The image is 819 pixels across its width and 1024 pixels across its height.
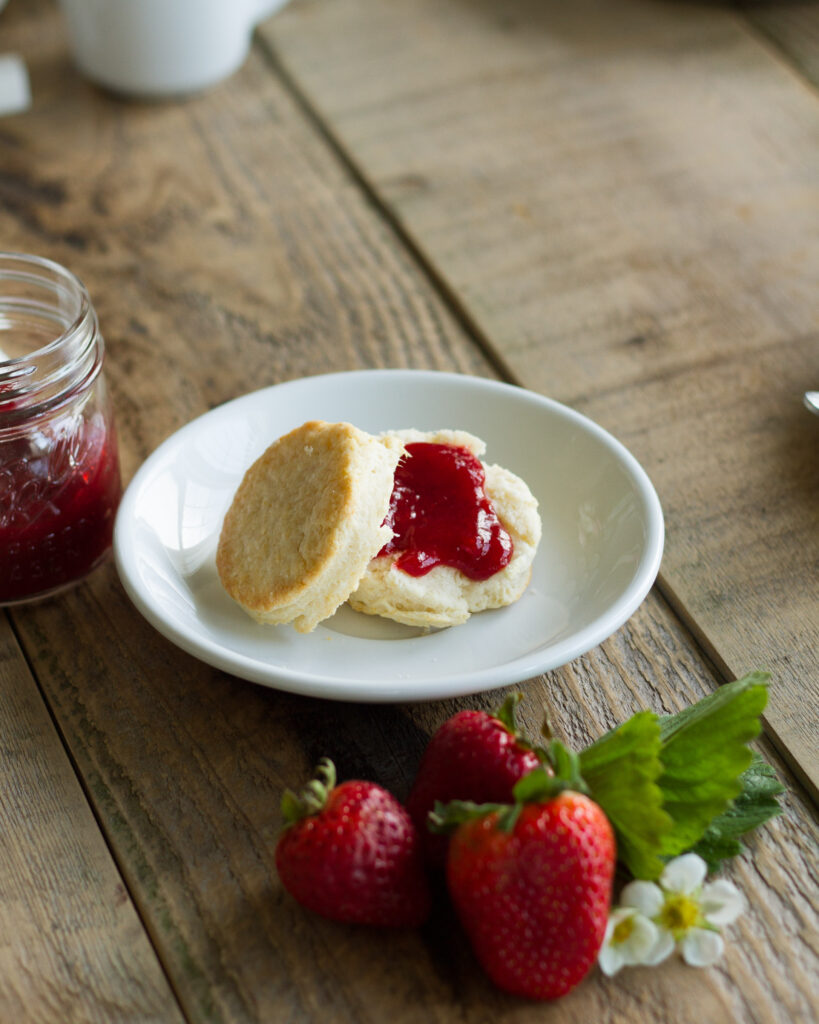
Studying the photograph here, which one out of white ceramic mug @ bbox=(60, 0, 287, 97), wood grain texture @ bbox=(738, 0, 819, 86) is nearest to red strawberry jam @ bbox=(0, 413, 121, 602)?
white ceramic mug @ bbox=(60, 0, 287, 97)

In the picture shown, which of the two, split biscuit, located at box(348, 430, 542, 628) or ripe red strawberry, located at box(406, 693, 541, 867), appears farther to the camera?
split biscuit, located at box(348, 430, 542, 628)

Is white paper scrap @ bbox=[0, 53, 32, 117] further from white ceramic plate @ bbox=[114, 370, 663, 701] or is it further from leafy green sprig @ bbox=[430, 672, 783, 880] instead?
leafy green sprig @ bbox=[430, 672, 783, 880]

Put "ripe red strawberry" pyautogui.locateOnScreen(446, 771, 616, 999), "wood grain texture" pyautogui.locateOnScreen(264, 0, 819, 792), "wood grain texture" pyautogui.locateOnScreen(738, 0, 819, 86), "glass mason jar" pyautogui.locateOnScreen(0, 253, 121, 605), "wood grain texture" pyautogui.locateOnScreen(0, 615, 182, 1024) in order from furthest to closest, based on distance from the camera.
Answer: "wood grain texture" pyautogui.locateOnScreen(738, 0, 819, 86), "wood grain texture" pyautogui.locateOnScreen(264, 0, 819, 792), "glass mason jar" pyautogui.locateOnScreen(0, 253, 121, 605), "wood grain texture" pyautogui.locateOnScreen(0, 615, 182, 1024), "ripe red strawberry" pyautogui.locateOnScreen(446, 771, 616, 999)

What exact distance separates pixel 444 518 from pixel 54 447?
1.42ft

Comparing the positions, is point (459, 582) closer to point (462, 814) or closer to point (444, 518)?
point (444, 518)

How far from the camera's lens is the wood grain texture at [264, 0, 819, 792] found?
4.43ft

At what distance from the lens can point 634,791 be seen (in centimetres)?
89

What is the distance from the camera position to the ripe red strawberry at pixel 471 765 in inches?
35.4

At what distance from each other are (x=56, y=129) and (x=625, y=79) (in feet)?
3.89

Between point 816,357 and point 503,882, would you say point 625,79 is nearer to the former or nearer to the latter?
point 816,357

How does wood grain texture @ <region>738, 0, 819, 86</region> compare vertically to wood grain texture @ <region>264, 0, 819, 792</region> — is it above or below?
above

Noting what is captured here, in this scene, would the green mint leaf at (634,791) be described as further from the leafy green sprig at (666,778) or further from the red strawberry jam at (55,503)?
the red strawberry jam at (55,503)

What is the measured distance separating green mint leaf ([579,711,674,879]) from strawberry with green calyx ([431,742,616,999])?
49 mm

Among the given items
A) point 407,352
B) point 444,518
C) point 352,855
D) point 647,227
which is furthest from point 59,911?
point 647,227
